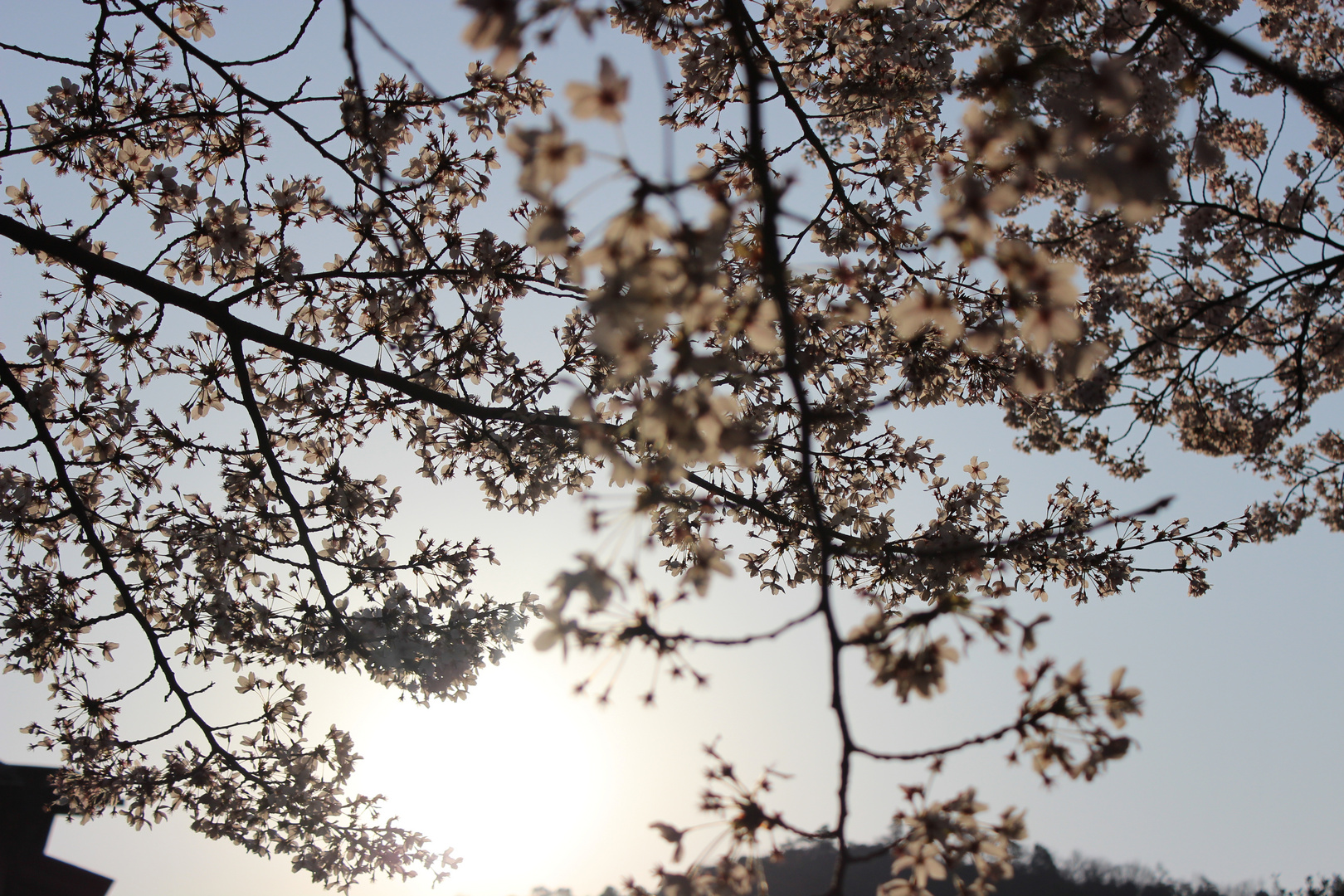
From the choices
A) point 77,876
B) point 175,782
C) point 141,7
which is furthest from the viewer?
point 77,876

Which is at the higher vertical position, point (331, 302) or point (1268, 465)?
point (1268, 465)

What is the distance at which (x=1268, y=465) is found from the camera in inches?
510

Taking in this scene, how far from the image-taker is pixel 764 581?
18.1 feet

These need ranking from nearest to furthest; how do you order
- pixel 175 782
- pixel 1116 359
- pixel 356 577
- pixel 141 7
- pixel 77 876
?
pixel 141 7, pixel 356 577, pixel 175 782, pixel 77 876, pixel 1116 359

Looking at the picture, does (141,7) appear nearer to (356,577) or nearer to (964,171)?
(356,577)

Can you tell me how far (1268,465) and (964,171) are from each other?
1210cm

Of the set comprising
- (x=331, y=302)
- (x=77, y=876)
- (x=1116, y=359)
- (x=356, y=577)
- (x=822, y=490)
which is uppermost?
(x=1116, y=359)

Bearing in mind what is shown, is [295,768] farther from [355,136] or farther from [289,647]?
[355,136]

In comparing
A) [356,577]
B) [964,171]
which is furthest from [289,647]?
[964,171]

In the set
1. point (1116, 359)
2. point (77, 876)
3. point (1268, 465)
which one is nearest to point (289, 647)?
point (77, 876)

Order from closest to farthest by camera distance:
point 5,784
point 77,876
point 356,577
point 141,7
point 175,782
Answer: point 141,7
point 356,577
point 175,782
point 5,784
point 77,876

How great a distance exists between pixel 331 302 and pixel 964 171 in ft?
15.7

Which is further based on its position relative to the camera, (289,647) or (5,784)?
(5,784)

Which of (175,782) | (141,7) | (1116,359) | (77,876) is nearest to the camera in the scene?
(141,7)
